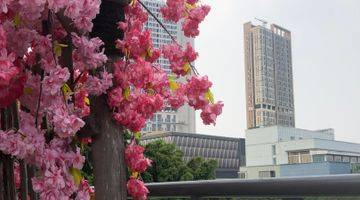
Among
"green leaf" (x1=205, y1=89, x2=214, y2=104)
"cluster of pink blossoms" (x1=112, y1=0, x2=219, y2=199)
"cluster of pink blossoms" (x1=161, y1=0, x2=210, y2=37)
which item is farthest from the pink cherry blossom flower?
"cluster of pink blossoms" (x1=161, y1=0, x2=210, y2=37)

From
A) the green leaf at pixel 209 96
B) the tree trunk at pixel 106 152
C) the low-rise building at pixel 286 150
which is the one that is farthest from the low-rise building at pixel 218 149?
the tree trunk at pixel 106 152

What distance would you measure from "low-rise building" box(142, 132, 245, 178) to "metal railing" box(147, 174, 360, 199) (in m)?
71.4

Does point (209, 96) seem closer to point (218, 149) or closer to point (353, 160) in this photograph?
point (218, 149)

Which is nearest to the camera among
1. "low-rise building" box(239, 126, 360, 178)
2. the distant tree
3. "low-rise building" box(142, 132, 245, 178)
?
the distant tree

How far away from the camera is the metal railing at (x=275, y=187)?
161cm

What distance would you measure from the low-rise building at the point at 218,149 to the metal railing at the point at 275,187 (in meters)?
71.4

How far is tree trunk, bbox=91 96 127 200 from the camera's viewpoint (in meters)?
1.74

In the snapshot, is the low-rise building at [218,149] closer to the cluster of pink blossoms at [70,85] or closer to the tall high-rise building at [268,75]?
the tall high-rise building at [268,75]

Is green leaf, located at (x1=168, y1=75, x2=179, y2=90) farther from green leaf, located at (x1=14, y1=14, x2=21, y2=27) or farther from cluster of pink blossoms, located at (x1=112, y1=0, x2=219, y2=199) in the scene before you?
green leaf, located at (x1=14, y1=14, x2=21, y2=27)

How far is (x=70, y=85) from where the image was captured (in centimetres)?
163

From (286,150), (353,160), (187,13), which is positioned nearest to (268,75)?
(353,160)

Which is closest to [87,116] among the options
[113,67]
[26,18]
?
[113,67]

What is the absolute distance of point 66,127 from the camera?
4.57 feet

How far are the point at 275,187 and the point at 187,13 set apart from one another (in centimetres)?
79
